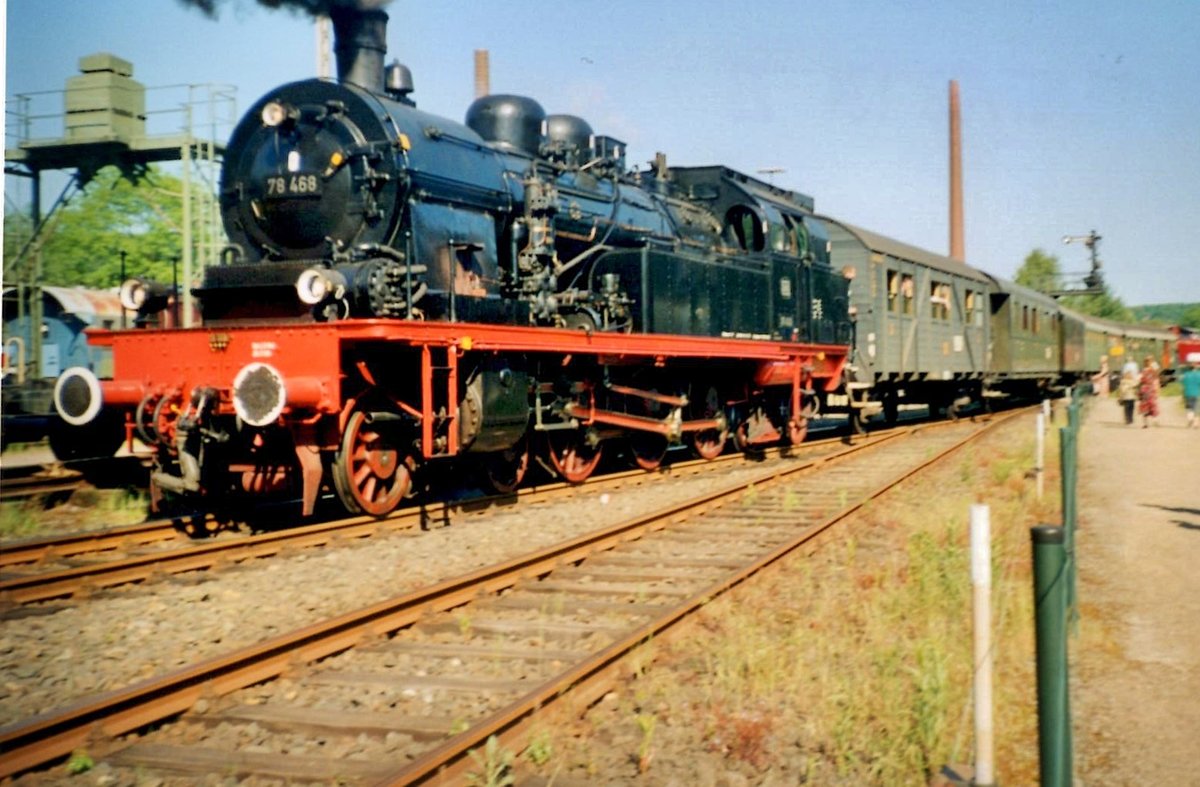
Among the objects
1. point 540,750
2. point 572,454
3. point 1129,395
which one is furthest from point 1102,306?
point 540,750

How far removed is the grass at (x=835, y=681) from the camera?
153 inches

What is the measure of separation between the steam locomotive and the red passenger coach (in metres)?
0.02

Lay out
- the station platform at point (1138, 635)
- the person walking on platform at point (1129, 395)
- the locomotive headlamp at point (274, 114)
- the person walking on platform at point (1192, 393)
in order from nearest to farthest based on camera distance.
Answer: the station platform at point (1138, 635), the locomotive headlamp at point (274, 114), the person walking on platform at point (1192, 393), the person walking on platform at point (1129, 395)

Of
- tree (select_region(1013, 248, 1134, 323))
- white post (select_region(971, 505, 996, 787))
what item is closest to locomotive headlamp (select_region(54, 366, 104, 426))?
white post (select_region(971, 505, 996, 787))

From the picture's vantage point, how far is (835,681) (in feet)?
15.1

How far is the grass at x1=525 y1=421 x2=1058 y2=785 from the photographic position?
3875 millimetres

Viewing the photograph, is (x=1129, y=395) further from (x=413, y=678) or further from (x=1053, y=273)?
(x=1053, y=273)

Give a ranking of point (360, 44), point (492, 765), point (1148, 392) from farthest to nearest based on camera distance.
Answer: point (1148, 392), point (360, 44), point (492, 765)

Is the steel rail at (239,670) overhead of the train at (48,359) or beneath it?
beneath

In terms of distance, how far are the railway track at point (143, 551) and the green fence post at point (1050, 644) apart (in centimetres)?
580

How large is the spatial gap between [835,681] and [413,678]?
1.97 meters

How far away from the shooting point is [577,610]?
19.6 feet

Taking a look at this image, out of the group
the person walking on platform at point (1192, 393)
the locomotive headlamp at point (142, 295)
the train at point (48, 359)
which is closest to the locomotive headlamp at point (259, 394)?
the train at point (48, 359)

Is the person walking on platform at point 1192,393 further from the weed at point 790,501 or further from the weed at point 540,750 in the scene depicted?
the weed at point 540,750
